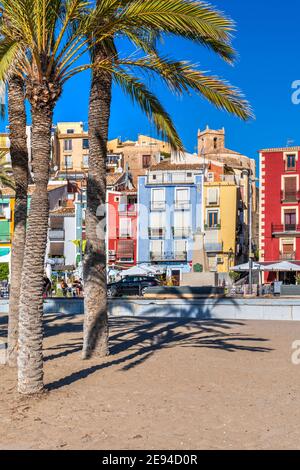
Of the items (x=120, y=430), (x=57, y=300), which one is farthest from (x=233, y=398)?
(x=57, y=300)

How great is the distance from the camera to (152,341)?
15.3 meters

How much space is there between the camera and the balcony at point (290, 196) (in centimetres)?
5475

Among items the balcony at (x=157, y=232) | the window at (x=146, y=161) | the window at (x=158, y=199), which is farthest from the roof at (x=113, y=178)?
the window at (x=146, y=161)

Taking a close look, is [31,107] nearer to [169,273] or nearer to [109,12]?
[109,12]

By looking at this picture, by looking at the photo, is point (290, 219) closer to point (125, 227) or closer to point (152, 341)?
point (125, 227)

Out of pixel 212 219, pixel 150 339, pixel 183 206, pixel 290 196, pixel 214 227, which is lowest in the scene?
pixel 150 339

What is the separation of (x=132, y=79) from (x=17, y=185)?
9.42 ft

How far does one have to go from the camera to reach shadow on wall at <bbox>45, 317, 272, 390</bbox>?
1220 cm

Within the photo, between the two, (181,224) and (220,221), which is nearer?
(220,221)

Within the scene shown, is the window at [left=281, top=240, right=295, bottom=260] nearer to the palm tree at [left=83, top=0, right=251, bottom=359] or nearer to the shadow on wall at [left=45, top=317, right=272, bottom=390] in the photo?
the shadow on wall at [left=45, top=317, right=272, bottom=390]

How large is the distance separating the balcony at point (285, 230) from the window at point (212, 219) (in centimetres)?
675

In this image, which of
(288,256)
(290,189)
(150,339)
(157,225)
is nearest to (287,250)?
(288,256)

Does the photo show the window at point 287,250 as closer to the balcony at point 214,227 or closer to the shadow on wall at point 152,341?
the balcony at point 214,227

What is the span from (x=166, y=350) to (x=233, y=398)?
15.2 ft
